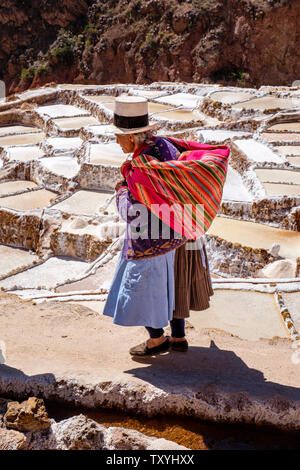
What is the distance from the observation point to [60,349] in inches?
146

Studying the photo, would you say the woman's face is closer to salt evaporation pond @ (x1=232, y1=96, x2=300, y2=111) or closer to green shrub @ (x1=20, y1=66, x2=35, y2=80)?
salt evaporation pond @ (x1=232, y1=96, x2=300, y2=111)

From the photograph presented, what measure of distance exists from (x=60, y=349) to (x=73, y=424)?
42.2 inches

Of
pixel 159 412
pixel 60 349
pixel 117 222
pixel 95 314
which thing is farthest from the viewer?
pixel 117 222

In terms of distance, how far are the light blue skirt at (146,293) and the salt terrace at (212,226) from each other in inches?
30.9

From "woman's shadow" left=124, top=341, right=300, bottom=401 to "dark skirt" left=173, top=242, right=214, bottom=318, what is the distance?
0.30 metres

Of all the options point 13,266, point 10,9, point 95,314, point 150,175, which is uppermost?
point 10,9

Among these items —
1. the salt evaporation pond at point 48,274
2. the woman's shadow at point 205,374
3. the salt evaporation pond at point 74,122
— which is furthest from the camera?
the salt evaporation pond at point 74,122

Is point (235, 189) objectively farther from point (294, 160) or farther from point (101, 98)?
point (101, 98)

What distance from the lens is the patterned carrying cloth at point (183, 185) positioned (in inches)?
121

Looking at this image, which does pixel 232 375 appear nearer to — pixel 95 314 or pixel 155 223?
pixel 155 223

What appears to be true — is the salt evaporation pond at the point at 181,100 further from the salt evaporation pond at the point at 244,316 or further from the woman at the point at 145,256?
the woman at the point at 145,256

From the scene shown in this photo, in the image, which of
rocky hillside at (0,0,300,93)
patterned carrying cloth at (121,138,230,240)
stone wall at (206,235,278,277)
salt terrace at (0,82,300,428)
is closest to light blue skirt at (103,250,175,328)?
patterned carrying cloth at (121,138,230,240)

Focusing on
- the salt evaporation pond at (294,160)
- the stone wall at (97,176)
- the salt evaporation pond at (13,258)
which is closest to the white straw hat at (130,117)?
the salt evaporation pond at (13,258)

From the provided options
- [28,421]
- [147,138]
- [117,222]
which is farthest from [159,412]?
[117,222]
